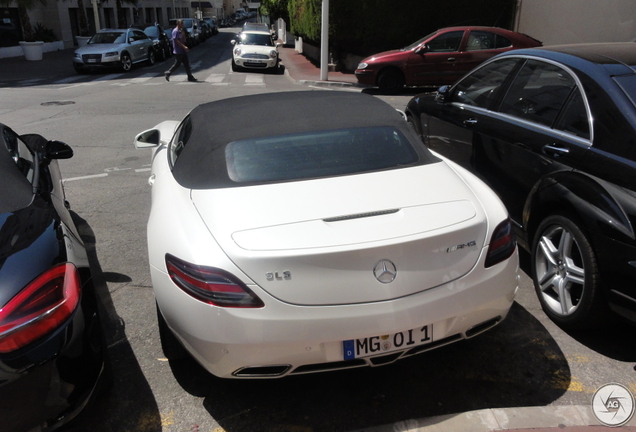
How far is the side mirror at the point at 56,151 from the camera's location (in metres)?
4.03

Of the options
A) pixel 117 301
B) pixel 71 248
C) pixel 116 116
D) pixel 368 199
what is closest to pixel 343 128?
pixel 368 199

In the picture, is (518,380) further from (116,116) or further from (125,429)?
(116,116)

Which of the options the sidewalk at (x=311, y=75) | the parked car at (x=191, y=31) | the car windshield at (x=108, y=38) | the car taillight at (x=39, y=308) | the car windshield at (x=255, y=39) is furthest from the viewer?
the parked car at (x=191, y=31)

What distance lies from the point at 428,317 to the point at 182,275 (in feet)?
3.82

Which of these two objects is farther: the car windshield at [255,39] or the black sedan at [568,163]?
the car windshield at [255,39]

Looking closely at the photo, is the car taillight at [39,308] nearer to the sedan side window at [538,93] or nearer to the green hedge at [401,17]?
the sedan side window at [538,93]

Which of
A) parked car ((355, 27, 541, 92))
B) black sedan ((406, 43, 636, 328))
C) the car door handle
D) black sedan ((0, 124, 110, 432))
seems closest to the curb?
black sedan ((406, 43, 636, 328))

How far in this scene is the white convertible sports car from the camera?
2.51 metres

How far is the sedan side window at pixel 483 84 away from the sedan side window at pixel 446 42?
32.3ft

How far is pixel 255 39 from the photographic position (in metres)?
22.4

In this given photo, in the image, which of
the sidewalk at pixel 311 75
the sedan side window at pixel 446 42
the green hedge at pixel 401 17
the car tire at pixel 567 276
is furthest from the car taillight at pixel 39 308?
the green hedge at pixel 401 17

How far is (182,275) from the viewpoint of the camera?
2641 mm

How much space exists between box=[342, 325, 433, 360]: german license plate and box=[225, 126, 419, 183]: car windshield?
3.36ft

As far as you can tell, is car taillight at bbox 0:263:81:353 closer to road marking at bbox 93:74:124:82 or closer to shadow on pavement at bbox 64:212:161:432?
shadow on pavement at bbox 64:212:161:432
